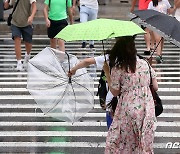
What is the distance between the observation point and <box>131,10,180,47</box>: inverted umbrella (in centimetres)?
496

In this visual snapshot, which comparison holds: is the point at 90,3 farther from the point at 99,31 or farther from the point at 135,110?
the point at 135,110

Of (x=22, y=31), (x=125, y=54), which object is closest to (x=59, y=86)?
(x=125, y=54)

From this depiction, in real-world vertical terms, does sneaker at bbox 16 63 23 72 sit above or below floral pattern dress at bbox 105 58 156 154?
below

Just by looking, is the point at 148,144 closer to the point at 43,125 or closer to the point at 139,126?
the point at 139,126

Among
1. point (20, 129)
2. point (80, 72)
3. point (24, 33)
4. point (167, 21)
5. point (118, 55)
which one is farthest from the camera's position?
point (24, 33)

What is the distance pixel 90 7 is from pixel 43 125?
524 centimetres

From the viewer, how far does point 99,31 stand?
438cm

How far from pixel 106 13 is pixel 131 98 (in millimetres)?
13948

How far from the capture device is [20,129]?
6941 mm

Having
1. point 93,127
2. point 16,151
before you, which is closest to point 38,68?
point 16,151

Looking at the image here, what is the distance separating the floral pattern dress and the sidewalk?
11502 millimetres

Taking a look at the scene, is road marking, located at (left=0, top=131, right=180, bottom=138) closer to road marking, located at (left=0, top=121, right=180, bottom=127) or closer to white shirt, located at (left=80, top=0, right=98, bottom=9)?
road marking, located at (left=0, top=121, right=180, bottom=127)

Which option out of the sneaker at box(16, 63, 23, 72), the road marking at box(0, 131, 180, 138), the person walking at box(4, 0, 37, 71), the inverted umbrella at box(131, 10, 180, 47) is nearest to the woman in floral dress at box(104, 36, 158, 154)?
the inverted umbrella at box(131, 10, 180, 47)

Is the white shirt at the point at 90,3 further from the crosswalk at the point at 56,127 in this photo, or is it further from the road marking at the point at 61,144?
the road marking at the point at 61,144
